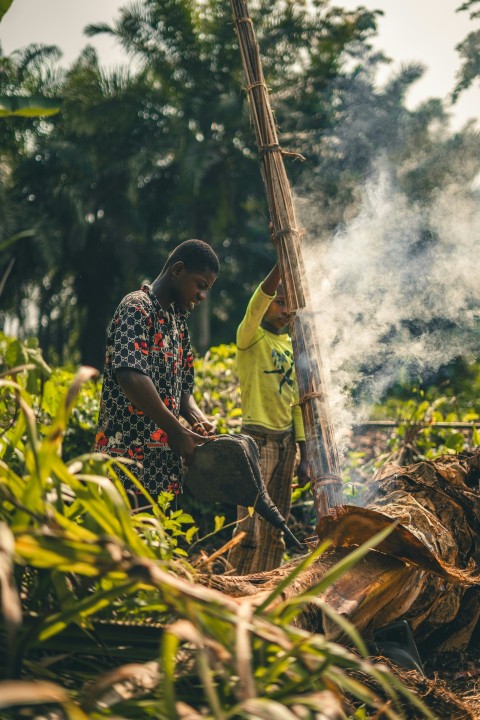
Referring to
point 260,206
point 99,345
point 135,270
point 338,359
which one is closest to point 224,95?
point 260,206

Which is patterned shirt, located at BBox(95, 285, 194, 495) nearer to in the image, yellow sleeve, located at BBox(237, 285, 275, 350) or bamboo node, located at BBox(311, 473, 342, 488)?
bamboo node, located at BBox(311, 473, 342, 488)

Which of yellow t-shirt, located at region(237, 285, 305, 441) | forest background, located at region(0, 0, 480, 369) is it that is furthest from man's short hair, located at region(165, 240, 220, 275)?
forest background, located at region(0, 0, 480, 369)

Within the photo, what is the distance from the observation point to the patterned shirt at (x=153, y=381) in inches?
119

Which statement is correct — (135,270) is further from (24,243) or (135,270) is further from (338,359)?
(338,359)

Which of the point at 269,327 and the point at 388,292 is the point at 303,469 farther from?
the point at 388,292

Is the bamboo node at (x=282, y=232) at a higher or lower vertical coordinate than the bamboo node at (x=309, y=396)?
higher

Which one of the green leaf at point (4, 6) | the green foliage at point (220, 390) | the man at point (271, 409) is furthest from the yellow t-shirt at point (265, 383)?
the green leaf at point (4, 6)

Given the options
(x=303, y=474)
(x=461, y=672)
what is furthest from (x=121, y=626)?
(x=303, y=474)

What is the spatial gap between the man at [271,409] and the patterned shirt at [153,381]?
124 centimetres

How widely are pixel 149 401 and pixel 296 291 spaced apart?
0.94 m

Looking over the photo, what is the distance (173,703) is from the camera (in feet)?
3.54

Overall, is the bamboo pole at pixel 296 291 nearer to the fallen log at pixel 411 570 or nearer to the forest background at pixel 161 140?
the fallen log at pixel 411 570

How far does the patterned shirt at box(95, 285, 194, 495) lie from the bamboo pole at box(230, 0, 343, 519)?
23.6 inches

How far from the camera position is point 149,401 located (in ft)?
9.57
